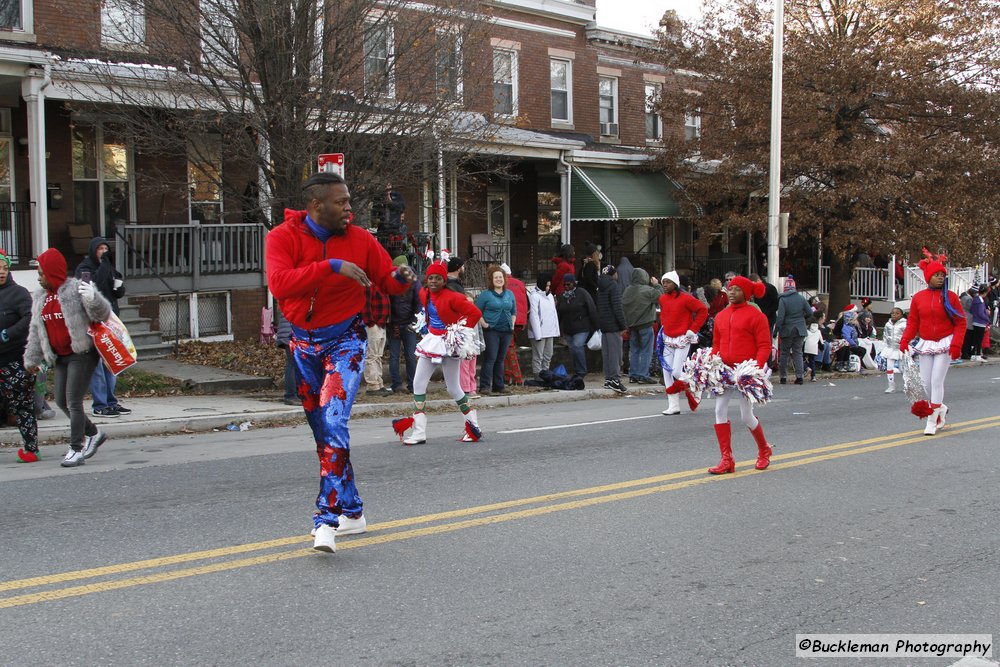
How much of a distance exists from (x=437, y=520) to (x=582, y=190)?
19.1 m

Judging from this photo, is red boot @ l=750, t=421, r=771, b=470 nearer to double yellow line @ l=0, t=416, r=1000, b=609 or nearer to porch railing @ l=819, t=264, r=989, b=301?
double yellow line @ l=0, t=416, r=1000, b=609

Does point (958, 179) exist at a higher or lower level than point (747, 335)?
higher

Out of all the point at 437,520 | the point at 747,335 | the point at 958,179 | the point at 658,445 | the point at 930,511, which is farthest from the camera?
the point at 958,179

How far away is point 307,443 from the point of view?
10.8 m

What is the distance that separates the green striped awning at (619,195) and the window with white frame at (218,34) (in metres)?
11.9

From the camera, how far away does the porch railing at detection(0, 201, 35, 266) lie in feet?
56.4

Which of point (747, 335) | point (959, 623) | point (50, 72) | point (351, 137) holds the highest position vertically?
point (50, 72)

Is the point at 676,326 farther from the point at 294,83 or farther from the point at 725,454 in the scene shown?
the point at 294,83

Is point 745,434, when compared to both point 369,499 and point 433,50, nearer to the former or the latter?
point 369,499

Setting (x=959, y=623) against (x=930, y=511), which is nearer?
(x=959, y=623)

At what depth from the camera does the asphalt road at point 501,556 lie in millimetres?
4660

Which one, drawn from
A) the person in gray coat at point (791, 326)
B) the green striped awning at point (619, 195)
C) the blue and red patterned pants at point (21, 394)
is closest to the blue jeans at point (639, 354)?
the person in gray coat at point (791, 326)

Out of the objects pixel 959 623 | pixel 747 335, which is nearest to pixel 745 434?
pixel 747 335

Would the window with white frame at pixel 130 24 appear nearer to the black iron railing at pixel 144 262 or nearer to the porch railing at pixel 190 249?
the black iron railing at pixel 144 262
